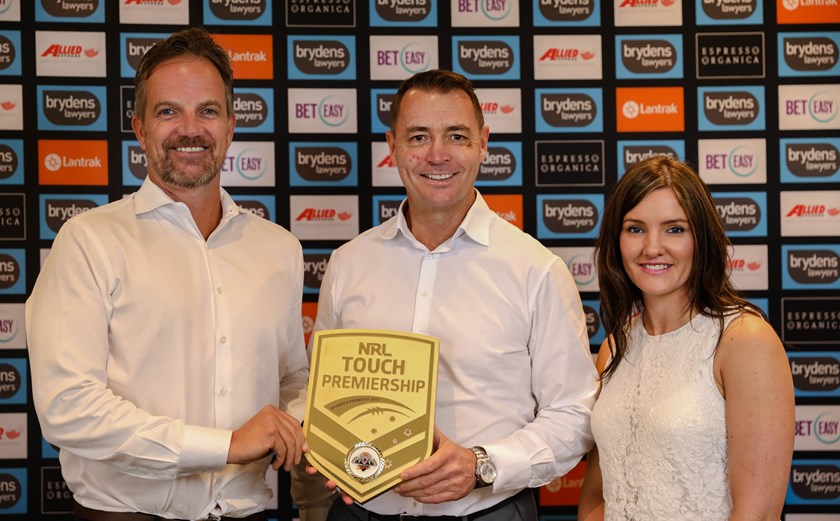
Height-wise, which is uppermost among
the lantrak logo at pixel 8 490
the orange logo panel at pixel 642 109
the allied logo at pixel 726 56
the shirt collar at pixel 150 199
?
the allied logo at pixel 726 56

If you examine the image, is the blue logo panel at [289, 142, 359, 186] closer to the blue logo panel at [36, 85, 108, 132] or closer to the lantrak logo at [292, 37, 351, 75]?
the lantrak logo at [292, 37, 351, 75]

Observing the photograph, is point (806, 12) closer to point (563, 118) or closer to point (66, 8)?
point (563, 118)

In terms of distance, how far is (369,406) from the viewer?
199 cm

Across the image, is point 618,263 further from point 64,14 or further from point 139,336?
point 64,14

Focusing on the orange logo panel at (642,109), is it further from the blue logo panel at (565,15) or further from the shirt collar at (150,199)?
the shirt collar at (150,199)

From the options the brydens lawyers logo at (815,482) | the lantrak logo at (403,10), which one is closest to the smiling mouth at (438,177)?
the lantrak logo at (403,10)

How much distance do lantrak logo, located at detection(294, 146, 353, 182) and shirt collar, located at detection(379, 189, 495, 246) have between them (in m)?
1.24

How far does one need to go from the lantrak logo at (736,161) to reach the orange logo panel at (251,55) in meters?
2.03

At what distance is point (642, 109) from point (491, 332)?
6.06ft

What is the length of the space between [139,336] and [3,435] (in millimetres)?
1914

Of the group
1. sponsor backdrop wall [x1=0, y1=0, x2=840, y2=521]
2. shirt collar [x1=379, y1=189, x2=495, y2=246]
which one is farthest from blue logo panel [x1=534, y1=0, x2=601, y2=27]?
shirt collar [x1=379, y1=189, x2=495, y2=246]

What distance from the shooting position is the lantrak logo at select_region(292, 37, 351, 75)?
3.65 m

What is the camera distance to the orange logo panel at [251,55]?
3.63 meters

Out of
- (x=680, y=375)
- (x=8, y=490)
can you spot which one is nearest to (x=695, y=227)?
(x=680, y=375)
